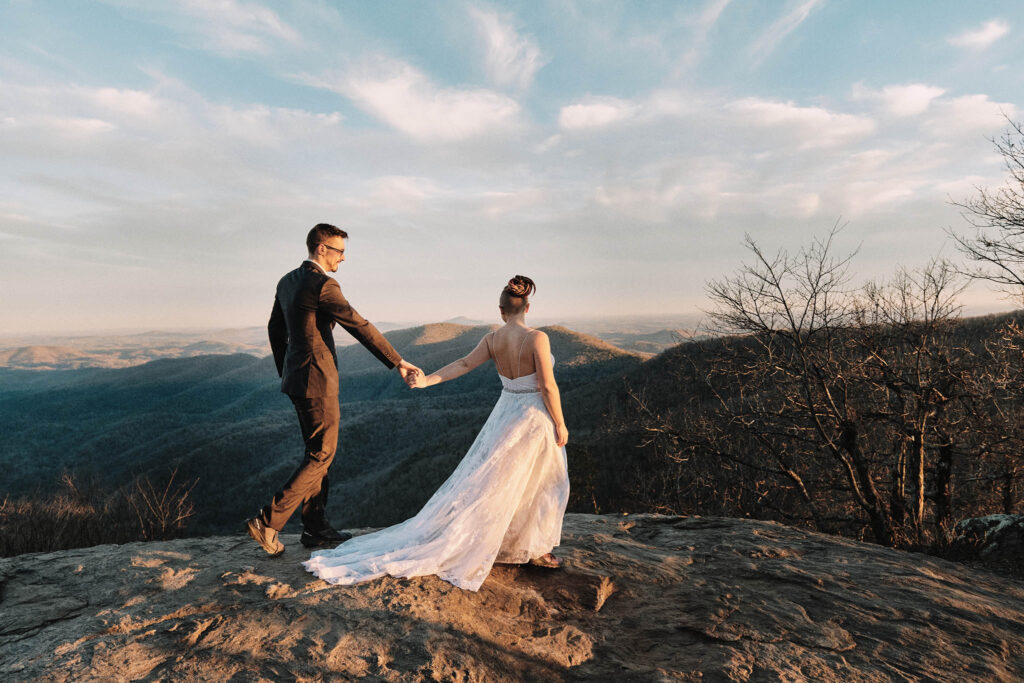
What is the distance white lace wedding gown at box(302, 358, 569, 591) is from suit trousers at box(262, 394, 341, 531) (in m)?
0.44

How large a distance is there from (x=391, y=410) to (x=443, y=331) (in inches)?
2779

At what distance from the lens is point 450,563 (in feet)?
12.1

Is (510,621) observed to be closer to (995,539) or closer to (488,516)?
(488,516)

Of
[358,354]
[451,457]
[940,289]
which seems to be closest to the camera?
[940,289]

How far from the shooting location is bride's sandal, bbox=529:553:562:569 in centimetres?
400

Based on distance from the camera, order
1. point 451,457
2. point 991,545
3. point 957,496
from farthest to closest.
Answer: point 451,457
point 957,496
point 991,545

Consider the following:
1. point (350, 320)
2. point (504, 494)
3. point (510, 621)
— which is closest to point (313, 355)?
point (350, 320)

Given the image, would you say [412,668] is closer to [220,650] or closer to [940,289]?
[220,650]

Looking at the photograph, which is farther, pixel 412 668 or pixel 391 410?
pixel 391 410

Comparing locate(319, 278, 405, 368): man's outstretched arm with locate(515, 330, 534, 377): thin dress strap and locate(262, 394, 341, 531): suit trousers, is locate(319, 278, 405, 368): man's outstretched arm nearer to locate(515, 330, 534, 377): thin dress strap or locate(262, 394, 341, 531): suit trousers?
locate(262, 394, 341, 531): suit trousers

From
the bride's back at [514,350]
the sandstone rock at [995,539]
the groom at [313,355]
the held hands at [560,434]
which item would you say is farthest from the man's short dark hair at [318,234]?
the sandstone rock at [995,539]

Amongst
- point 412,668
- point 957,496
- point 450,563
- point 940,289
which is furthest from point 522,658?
point 957,496

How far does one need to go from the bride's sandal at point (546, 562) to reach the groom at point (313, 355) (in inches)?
Result: 73.1

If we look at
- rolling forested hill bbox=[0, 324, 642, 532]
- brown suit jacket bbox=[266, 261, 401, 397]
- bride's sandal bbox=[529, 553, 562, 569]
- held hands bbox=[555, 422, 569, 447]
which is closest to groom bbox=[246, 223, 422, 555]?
brown suit jacket bbox=[266, 261, 401, 397]
